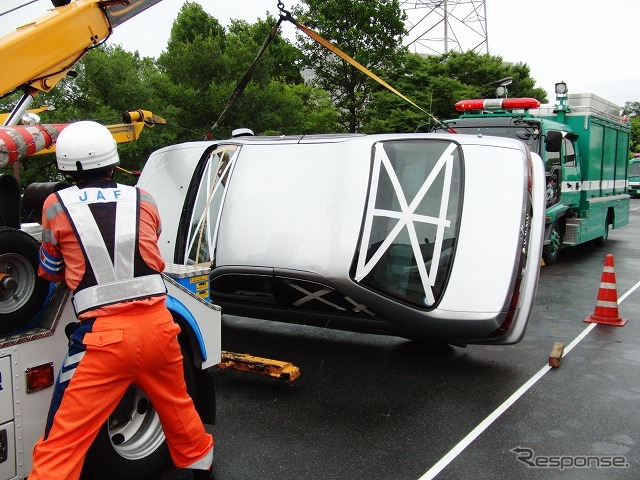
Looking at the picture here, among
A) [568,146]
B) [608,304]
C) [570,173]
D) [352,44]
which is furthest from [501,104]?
[352,44]

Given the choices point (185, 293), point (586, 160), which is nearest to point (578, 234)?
point (586, 160)

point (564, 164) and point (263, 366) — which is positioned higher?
point (564, 164)

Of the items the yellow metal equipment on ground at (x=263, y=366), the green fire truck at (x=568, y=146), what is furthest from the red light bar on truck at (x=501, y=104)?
the yellow metal equipment on ground at (x=263, y=366)

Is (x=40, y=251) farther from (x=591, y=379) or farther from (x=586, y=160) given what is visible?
(x=586, y=160)

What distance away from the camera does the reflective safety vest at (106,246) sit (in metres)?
2.97

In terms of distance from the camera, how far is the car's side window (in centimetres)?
565

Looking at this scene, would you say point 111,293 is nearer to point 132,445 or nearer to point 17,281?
point 17,281

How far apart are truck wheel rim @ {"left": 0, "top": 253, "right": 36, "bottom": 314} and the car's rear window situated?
2420mm

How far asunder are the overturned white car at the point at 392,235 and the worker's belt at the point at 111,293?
6.83 feet

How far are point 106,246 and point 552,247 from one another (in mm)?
9834

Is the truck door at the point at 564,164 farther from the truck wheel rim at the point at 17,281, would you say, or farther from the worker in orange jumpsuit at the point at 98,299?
the truck wheel rim at the point at 17,281

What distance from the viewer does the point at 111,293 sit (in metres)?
2.99

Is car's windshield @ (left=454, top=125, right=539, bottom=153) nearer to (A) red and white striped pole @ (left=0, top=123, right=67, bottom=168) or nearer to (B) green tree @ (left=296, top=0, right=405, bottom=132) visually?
Result: (A) red and white striped pole @ (left=0, top=123, right=67, bottom=168)

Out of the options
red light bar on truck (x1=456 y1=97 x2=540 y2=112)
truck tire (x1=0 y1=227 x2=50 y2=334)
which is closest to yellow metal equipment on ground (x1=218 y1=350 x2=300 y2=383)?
truck tire (x1=0 y1=227 x2=50 y2=334)
